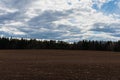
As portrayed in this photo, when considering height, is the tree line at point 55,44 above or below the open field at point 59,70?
above

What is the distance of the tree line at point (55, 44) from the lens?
138 meters

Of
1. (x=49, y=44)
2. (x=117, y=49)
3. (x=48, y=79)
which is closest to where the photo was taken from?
(x=48, y=79)

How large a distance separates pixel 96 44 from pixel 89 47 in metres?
4.08

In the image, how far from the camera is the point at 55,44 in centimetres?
14788

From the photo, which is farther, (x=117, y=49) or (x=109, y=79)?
(x=117, y=49)

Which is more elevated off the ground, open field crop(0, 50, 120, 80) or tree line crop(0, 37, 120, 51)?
tree line crop(0, 37, 120, 51)

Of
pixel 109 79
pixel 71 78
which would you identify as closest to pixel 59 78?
pixel 71 78

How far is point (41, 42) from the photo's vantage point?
507 feet

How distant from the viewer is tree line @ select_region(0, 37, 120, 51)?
452 feet

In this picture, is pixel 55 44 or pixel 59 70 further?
pixel 55 44

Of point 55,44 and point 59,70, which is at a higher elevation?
point 55,44

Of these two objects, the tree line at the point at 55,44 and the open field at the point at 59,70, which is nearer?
the open field at the point at 59,70

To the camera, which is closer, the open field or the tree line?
the open field

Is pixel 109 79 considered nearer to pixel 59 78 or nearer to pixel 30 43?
pixel 59 78
